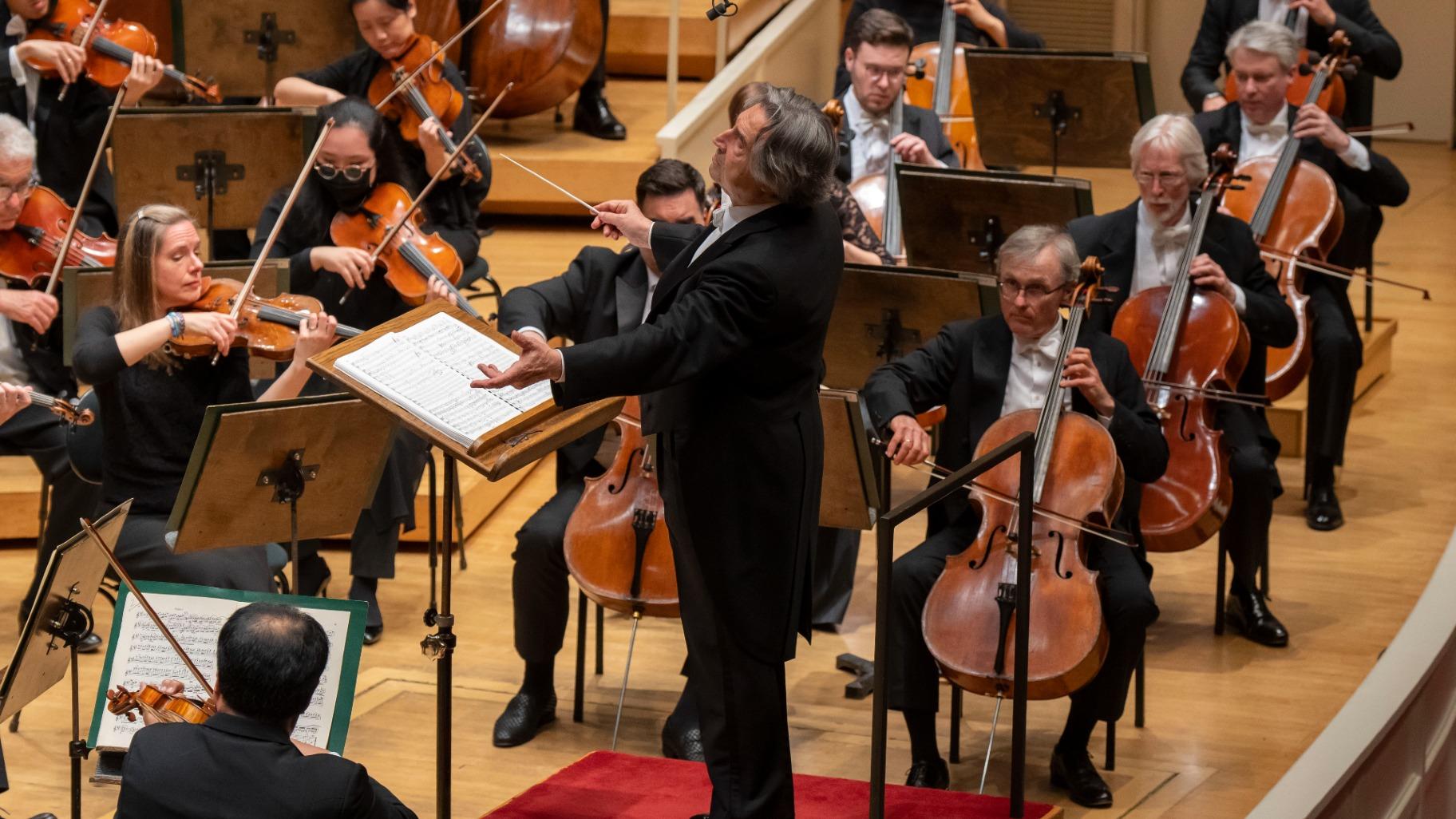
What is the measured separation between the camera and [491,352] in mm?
2553

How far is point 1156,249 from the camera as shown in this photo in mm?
4047

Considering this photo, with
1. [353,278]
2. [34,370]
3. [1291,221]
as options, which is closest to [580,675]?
[353,278]

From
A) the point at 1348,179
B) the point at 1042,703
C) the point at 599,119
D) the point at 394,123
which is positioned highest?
the point at 394,123

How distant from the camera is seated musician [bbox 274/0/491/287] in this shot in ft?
14.6

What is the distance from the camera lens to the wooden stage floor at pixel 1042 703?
3393 millimetres

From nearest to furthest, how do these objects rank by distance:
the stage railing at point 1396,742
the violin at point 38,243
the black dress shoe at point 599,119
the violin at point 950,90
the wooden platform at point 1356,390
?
1. the stage railing at point 1396,742
2. the violin at point 38,243
3. the wooden platform at point 1356,390
4. the violin at point 950,90
5. the black dress shoe at point 599,119

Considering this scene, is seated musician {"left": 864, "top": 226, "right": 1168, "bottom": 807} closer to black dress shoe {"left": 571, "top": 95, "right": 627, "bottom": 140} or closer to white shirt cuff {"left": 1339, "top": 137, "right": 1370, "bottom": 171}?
white shirt cuff {"left": 1339, "top": 137, "right": 1370, "bottom": 171}

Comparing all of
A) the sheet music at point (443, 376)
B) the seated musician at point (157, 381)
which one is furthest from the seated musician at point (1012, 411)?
the seated musician at point (157, 381)

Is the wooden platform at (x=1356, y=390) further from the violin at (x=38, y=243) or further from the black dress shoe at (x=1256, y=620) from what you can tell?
the violin at (x=38, y=243)

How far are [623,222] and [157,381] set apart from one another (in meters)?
1.07

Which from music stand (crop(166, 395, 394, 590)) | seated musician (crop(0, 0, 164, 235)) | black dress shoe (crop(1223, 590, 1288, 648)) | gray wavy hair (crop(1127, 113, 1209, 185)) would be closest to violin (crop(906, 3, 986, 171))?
gray wavy hair (crop(1127, 113, 1209, 185))

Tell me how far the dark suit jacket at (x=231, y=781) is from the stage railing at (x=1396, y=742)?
3.51 feet

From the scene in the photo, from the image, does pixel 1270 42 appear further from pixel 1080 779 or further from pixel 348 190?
pixel 348 190

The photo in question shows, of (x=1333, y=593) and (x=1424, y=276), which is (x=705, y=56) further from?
(x=1333, y=593)
